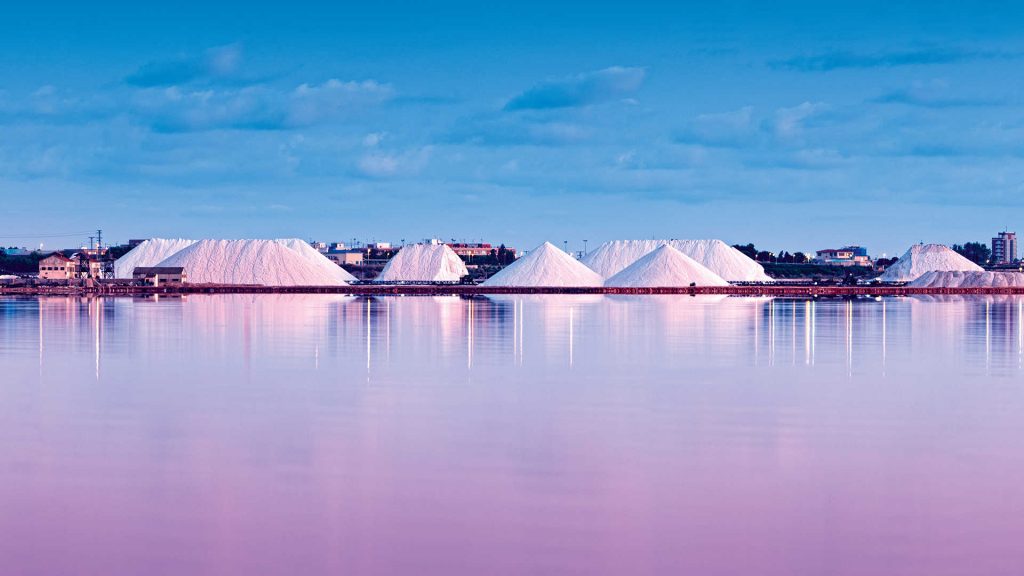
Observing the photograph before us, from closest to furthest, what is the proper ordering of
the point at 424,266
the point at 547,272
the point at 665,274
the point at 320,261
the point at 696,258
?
the point at 665,274, the point at 547,272, the point at 320,261, the point at 424,266, the point at 696,258

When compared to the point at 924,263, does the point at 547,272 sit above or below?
below

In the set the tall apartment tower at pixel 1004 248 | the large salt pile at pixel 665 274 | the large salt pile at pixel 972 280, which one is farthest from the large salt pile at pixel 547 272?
the tall apartment tower at pixel 1004 248

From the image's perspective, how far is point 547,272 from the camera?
88375mm

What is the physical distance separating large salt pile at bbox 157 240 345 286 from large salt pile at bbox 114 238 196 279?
450 inches

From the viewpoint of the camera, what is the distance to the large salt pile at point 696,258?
103m

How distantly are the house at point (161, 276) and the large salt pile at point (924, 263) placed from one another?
64933 millimetres

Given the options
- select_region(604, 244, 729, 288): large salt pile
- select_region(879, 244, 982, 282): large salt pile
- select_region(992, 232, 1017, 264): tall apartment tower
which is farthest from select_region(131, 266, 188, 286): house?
select_region(992, 232, 1017, 264): tall apartment tower

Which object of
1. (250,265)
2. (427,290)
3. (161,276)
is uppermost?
(250,265)

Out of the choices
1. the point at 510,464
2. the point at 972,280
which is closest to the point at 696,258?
the point at 972,280

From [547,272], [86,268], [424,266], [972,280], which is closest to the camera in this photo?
[547,272]

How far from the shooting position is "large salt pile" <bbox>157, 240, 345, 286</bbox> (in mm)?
91312

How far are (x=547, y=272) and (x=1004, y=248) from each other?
4413 inches

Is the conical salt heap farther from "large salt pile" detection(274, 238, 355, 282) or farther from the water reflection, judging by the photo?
the water reflection

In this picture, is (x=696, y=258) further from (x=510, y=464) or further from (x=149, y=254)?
(x=510, y=464)
